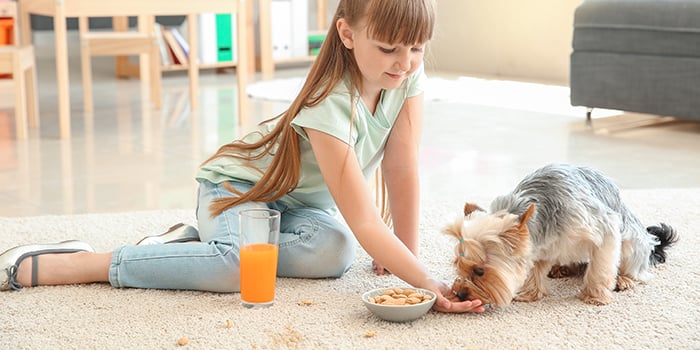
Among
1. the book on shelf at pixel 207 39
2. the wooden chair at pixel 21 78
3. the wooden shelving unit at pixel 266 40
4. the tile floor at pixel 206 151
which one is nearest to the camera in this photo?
the tile floor at pixel 206 151

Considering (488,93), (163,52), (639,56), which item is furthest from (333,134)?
(163,52)

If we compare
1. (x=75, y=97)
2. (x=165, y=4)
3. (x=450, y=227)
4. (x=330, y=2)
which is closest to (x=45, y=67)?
(x=75, y=97)

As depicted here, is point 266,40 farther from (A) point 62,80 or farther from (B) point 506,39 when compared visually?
(A) point 62,80

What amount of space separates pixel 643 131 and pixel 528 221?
7.34 ft

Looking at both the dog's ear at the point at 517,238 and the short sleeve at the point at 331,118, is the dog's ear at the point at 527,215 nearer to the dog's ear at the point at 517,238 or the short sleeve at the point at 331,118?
the dog's ear at the point at 517,238

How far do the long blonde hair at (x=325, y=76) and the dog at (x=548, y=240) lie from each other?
0.33 meters

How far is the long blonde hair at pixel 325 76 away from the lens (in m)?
1.57

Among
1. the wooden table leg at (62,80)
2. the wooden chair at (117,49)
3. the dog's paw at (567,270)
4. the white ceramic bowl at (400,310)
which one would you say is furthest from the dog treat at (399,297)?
the wooden chair at (117,49)

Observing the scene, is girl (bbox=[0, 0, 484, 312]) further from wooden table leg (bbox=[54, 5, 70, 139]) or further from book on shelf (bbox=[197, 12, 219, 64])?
book on shelf (bbox=[197, 12, 219, 64])

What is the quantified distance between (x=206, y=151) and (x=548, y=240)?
186cm

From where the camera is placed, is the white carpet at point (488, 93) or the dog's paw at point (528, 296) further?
the white carpet at point (488, 93)

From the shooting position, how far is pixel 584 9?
3.68 m

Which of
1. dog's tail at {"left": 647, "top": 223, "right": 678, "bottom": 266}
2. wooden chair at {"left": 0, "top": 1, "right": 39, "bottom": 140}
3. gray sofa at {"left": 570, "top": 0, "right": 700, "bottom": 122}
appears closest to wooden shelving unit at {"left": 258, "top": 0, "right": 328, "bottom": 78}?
wooden chair at {"left": 0, "top": 1, "right": 39, "bottom": 140}

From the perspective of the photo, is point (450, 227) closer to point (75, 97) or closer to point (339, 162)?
point (339, 162)
